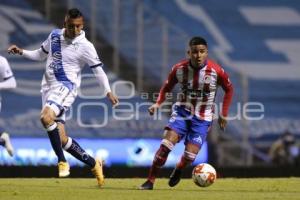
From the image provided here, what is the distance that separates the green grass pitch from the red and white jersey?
100 centimetres

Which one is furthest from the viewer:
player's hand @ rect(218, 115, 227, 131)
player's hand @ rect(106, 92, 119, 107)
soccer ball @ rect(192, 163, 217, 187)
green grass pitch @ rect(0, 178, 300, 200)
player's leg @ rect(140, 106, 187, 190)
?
soccer ball @ rect(192, 163, 217, 187)

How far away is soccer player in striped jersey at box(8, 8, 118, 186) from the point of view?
11391 millimetres

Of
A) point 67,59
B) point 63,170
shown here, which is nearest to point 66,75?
point 67,59

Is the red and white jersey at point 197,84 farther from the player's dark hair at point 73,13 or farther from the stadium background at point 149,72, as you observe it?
the stadium background at point 149,72

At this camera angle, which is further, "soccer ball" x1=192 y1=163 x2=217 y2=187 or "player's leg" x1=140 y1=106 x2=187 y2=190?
"soccer ball" x1=192 y1=163 x2=217 y2=187

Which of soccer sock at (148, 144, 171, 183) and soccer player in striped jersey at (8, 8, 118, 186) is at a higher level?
soccer player in striped jersey at (8, 8, 118, 186)

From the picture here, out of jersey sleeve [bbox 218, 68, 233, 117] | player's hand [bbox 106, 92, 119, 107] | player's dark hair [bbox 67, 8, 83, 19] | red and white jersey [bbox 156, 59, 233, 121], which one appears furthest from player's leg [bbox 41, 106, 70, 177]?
jersey sleeve [bbox 218, 68, 233, 117]

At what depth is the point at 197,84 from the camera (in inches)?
455

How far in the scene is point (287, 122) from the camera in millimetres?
22062

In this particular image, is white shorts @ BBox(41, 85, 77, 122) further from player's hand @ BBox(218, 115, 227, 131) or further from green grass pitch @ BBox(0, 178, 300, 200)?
player's hand @ BBox(218, 115, 227, 131)

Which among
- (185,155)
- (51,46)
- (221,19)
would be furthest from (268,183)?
(221,19)

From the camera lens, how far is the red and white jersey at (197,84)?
11.5 metres

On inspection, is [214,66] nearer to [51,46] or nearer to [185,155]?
[185,155]

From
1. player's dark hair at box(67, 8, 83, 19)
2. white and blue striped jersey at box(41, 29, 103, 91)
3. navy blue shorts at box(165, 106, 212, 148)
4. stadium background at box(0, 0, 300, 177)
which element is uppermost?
player's dark hair at box(67, 8, 83, 19)
